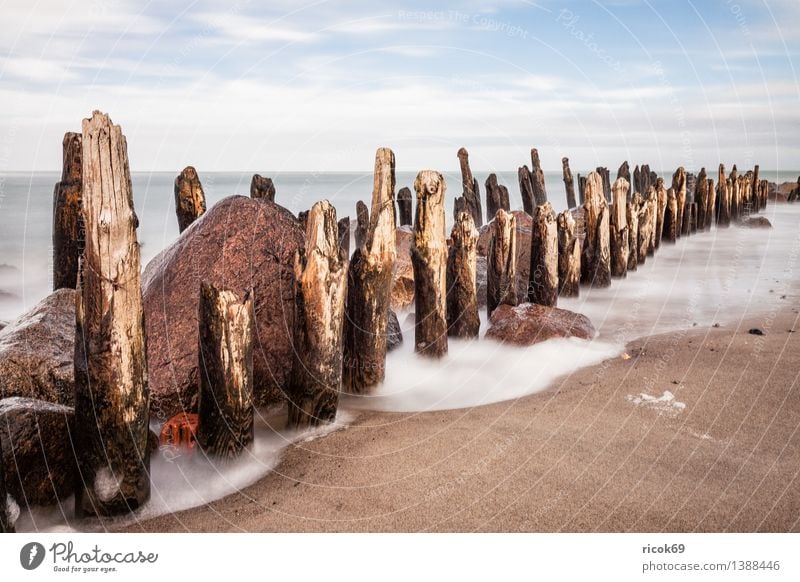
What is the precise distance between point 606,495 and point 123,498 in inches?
110

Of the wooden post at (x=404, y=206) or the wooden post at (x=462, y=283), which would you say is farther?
the wooden post at (x=404, y=206)

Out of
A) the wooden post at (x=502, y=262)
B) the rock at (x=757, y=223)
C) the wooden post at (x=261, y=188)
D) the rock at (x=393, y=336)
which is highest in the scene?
the wooden post at (x=261, y=188)

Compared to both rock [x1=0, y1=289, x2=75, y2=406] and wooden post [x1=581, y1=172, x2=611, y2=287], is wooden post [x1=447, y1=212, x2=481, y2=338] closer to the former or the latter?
rock [x1=0, y1=289, x2=75, y2=406]

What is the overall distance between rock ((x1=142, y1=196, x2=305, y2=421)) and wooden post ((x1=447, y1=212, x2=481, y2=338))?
1727mm

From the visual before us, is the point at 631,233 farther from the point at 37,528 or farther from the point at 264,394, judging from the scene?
the point at 37,528

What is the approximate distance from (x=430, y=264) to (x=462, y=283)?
0.79m

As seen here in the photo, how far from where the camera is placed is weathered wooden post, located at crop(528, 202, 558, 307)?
27.8 feet

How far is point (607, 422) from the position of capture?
5230mm

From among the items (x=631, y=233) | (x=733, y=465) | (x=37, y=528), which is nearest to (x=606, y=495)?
(x=733, y=465)

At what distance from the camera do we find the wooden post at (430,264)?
6395 mm

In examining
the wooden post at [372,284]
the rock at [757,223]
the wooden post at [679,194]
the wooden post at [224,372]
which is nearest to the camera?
the wooden post at [224,372]

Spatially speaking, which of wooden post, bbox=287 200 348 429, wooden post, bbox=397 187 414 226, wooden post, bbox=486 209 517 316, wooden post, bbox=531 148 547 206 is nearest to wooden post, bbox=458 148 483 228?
wooden post, bbox=397 187 414 226
